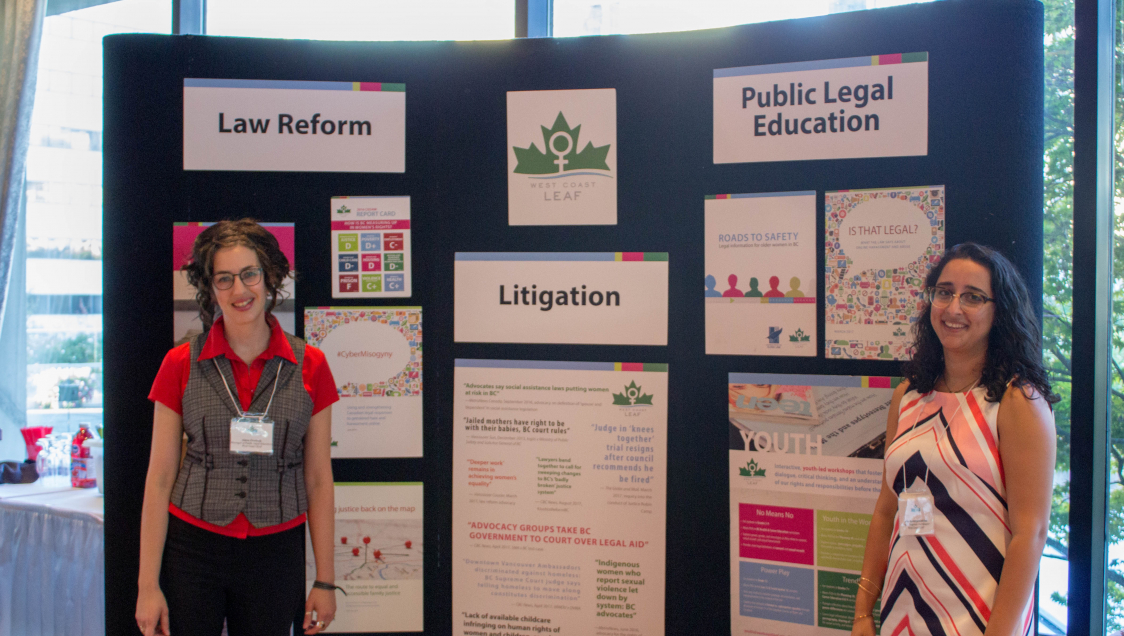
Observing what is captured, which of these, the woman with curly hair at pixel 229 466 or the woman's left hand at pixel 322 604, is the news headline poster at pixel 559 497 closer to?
the woman's left hand at pixel 322 604

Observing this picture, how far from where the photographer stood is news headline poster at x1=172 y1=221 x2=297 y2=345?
2178 millimetres

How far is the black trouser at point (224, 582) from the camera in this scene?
5.45ft

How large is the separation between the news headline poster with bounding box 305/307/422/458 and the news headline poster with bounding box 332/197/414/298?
8 centimetres

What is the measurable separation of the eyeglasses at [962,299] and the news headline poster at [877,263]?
1.38ft

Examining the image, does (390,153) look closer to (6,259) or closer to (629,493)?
(629,493)

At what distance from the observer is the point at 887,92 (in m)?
1.96

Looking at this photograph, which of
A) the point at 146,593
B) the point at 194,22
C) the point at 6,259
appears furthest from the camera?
the point at 6,259

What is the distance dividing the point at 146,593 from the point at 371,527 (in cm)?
69

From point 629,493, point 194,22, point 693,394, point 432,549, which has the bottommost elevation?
point 432,549

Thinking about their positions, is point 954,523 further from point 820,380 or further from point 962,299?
point 820,380

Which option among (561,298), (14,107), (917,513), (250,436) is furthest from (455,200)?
(14,107)

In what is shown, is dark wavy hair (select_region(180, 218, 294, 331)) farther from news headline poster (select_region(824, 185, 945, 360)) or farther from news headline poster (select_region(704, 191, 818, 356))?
news headline poster (select_region(824, 185, 945, 360))

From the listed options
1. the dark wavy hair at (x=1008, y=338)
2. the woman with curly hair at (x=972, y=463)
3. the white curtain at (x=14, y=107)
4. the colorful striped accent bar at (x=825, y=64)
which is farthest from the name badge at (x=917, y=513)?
the white curtain at (x=14, y=107)

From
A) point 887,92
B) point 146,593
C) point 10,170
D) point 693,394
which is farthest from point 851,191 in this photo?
point 10,170
